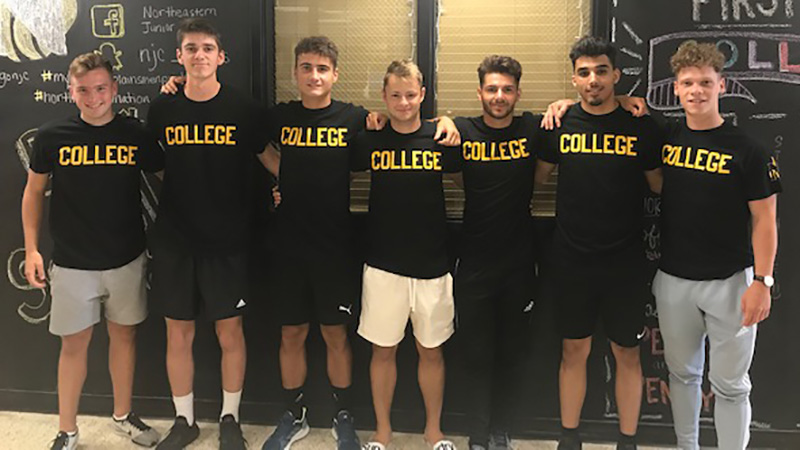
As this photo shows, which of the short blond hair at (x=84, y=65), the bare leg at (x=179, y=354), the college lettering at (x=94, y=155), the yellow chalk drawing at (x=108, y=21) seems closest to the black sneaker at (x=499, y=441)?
the bare leg at (x=179, y=354)

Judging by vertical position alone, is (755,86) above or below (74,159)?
above

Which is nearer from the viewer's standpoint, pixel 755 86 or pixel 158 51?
pixel 755 86

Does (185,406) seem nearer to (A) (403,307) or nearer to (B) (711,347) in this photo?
(A) (403,307)

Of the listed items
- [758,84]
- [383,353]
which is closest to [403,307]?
[383,353]

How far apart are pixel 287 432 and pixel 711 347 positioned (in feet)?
6.03

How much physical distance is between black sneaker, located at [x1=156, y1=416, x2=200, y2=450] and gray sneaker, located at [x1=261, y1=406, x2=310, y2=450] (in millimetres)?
348

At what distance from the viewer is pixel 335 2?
280cm

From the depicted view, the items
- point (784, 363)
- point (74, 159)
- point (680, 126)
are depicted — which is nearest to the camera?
point (680, 126)

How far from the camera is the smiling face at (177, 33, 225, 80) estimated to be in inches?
95.3

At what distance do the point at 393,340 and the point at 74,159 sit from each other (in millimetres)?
1567

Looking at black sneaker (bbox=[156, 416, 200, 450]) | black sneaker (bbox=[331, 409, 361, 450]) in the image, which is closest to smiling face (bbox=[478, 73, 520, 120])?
black sneaker (bbox=[331, 409, 361, 450])

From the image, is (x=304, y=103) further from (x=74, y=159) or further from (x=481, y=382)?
(x=481, y=382)

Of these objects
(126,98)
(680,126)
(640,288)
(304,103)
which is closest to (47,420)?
(126,98)

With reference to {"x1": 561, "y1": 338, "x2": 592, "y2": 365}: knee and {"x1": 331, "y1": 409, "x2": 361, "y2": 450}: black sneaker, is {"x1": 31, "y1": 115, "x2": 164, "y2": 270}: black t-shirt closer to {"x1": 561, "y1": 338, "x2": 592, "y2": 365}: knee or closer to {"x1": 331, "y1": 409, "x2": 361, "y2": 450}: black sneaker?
{"x1": 331, "y1": 409, "x2": 361, "y2": 450}: black sneaker
